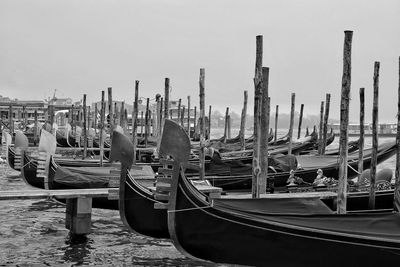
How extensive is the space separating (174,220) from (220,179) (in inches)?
210

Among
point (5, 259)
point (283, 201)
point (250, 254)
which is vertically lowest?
point (5, 259)

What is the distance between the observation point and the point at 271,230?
6.34 meters

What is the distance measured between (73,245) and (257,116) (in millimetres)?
3363

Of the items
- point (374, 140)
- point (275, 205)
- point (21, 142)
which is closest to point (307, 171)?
point (374, 140)

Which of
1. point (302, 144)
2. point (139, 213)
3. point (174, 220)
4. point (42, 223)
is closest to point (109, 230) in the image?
point (42, 223)

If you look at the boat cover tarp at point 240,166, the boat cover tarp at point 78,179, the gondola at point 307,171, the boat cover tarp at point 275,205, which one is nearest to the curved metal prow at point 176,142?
the boat cover tarp at point 275,205

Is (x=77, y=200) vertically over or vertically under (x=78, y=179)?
under

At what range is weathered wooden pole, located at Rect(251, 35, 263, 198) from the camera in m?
8.34

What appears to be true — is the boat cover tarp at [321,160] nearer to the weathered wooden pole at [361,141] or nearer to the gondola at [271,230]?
the weathered wooden pole at [361,141]

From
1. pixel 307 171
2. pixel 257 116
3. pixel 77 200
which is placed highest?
pixel 257 116

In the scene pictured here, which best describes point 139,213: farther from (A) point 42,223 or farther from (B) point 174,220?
(A) point 42,223

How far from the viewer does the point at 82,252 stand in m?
8.57

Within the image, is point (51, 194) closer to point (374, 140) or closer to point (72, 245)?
point (72, 245)

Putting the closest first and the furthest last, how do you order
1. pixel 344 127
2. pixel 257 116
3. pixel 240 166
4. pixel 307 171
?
pixel 344 127 → pixel 257 116 → pixel 307 171 → pixel 240 166
